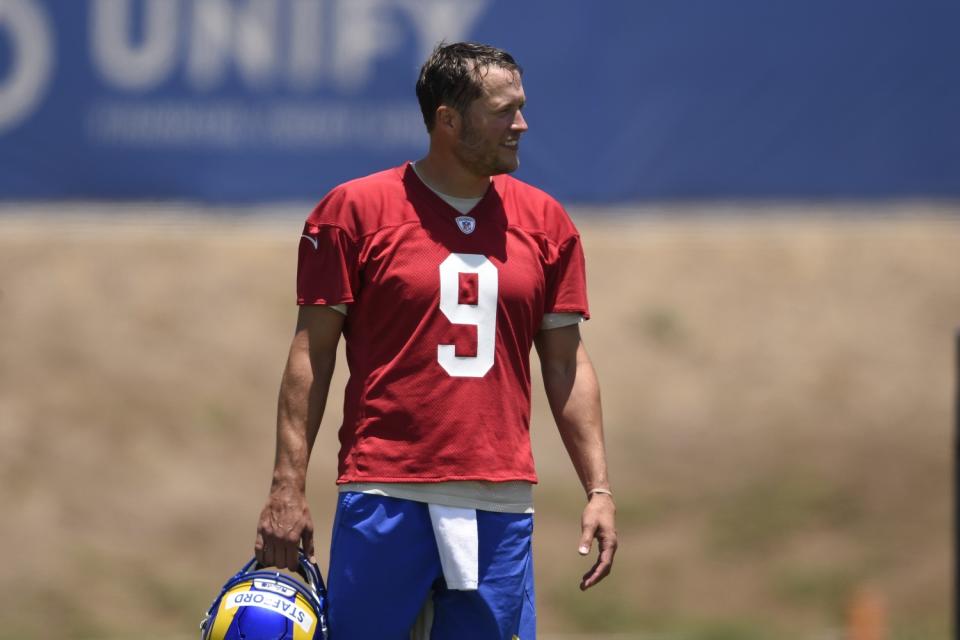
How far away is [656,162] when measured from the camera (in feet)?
40.5

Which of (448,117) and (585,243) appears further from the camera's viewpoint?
(585,243)

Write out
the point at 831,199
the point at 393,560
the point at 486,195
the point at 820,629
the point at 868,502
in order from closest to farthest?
the point at 393,560, the point at 486,195, the point at 820,629, the point at 868,502, the point at 831,199

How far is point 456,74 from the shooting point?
13.7ft

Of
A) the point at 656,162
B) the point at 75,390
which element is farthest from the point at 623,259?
the point at 75,390

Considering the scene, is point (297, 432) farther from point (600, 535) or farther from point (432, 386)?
point (600, 535)

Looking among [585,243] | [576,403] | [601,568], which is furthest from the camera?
[585,243]

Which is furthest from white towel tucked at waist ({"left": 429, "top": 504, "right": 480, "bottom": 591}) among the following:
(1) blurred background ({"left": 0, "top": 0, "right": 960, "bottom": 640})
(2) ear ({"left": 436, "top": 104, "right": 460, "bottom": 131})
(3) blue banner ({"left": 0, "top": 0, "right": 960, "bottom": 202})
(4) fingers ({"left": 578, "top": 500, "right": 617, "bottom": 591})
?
(3) blue banner ({"left": 0, "top": 0, "right": 960, "bottom": 202})

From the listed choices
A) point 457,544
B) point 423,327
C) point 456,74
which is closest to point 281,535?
point 457,544

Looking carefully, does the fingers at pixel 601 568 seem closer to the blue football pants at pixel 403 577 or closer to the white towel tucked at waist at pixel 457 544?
the blue football pants at pixel 403 577

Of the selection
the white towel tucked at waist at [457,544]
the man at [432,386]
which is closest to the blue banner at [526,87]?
the man at [432,386]

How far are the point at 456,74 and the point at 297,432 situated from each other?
3.42 ft

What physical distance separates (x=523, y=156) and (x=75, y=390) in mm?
4074

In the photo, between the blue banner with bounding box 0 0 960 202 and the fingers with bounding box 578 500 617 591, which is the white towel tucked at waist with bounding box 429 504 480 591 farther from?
the blue banner with bounding box 0 0 960 202

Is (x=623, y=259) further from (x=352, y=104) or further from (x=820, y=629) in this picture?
(x=820, y=629)
